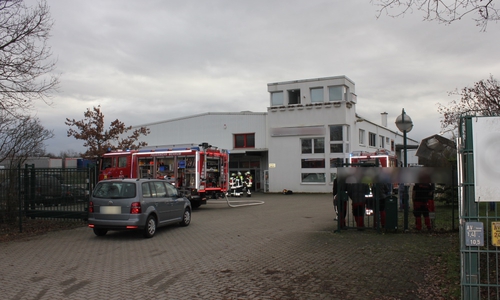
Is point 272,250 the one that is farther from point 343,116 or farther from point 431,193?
point 343,116

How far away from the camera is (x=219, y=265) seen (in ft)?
27.2

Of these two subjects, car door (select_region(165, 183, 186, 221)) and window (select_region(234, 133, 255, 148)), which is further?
window (select_region(234, 133, 255, 148))

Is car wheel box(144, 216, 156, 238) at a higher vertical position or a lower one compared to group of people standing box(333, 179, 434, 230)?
lower

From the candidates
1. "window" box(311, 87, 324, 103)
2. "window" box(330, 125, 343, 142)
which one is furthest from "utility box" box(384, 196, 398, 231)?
"window" box(311, 87, 324, 103)

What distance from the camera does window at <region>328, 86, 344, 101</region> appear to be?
33.7 m

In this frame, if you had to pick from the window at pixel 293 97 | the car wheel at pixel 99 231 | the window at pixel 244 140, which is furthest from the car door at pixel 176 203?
the window at pixel 244 140

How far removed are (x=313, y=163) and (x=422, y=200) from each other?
2222cm

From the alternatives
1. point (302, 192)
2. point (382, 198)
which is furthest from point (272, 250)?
point (302, 192)

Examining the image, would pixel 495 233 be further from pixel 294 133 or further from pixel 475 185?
pixel 294 133

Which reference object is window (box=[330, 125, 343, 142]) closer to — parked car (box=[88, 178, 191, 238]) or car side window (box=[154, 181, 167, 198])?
car side window (box=[154, 181, 167, 198])

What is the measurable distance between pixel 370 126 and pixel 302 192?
36.6 ft

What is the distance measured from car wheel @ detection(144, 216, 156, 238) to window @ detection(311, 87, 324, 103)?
974 inches

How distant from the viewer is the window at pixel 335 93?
33.7 meters

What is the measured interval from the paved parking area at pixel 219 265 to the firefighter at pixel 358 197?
1.52 feet
